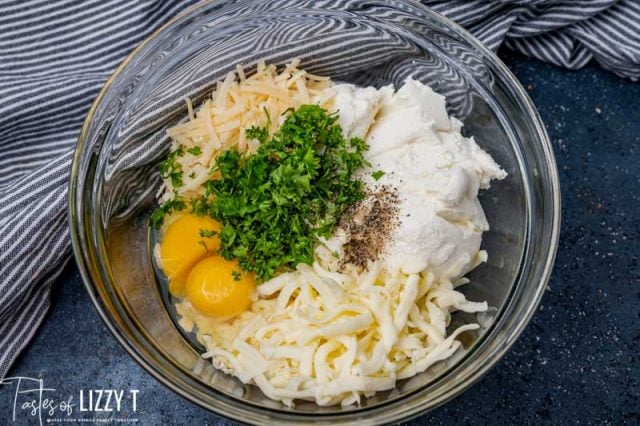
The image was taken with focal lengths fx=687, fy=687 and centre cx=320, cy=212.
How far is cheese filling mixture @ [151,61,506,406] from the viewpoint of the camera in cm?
202

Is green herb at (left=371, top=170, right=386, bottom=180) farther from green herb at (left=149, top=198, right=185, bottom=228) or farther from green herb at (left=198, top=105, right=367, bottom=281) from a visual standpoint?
green herb at (left=149, top=198, right=185, bottom=228)

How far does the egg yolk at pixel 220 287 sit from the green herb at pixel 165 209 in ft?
0.68

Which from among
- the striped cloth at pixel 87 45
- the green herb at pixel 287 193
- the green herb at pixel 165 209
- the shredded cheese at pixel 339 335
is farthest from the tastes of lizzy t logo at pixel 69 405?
the green herb at pixel 287 193

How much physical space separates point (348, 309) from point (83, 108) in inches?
53.0

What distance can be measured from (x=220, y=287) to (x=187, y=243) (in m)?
0.19

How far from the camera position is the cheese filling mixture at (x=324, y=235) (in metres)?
2.02

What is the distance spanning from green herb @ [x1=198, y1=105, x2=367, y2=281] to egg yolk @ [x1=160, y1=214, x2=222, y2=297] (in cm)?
5

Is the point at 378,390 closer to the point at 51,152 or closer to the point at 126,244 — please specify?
the point at 126,244

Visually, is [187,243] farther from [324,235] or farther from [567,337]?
[567,337]

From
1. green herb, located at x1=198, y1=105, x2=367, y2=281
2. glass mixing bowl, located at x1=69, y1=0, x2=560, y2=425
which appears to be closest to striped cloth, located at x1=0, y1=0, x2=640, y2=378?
glass mixing bowl, located at x1=69, y1=0, x2=560, y2=425

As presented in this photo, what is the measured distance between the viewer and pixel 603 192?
8.69 ft

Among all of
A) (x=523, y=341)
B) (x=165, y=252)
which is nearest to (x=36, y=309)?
(x=165, y=252)

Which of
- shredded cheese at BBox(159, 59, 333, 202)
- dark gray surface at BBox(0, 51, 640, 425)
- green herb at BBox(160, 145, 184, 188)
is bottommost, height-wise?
dark gray surface at BBox(0, 51, 640, 425)

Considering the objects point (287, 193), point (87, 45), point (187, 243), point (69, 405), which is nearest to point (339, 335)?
point (287, 193)
